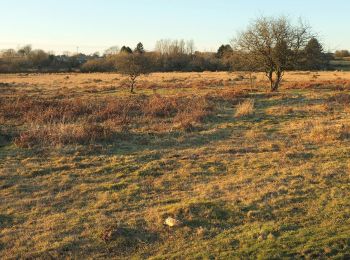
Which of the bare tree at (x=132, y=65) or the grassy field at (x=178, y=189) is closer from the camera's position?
the grassy field at (x=178, y=189)

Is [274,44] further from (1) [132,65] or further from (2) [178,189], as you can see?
(2) [178,189]

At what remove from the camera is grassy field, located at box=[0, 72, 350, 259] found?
6.38 metres

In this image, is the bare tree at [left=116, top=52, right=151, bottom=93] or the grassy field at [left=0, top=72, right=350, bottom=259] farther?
the bare tree at [left=116, top=52, right=151, bottom=93]

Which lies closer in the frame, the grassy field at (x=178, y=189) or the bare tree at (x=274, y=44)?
the grassy field at (x=178, y=189)

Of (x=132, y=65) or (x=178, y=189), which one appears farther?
(x=132, y=65)

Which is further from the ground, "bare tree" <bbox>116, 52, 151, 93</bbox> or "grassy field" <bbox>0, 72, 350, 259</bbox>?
"bare tree" <bbox>116, 52, 151, 93</bbox>

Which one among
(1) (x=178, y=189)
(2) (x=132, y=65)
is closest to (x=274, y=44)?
(2) (x=132, y=65)

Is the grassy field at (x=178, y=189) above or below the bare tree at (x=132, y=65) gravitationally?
below

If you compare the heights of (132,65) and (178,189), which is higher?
(132,65)

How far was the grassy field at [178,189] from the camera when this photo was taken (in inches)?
251

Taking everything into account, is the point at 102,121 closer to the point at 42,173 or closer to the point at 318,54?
the point at 42,173

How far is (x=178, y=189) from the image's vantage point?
8992 mm

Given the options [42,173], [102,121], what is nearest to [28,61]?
[102,121]

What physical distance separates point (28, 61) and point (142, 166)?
270 feet
